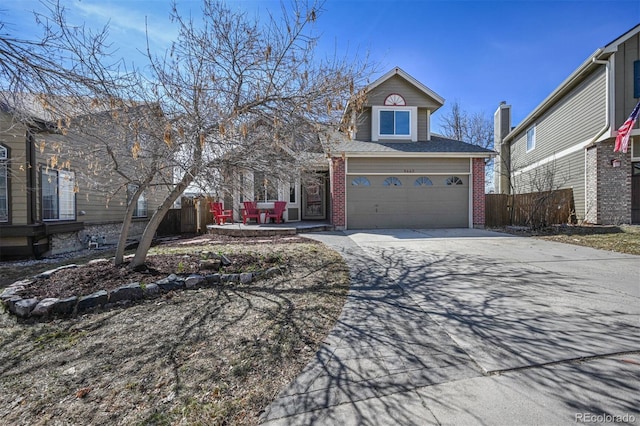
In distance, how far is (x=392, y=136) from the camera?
1298 centimetres

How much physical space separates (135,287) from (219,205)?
7949 mm

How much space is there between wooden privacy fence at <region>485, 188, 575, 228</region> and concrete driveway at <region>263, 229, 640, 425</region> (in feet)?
25.6

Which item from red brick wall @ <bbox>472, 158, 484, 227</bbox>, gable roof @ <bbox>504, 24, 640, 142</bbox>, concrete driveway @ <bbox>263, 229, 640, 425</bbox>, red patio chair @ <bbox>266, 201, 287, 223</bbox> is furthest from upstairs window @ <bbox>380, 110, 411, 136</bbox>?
concrete driveway @ <bbox>263, 229, 640, 425</bbox>

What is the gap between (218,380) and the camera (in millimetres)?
2297

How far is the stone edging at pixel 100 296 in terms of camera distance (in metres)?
3.73

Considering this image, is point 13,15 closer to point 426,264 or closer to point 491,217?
point 426,264

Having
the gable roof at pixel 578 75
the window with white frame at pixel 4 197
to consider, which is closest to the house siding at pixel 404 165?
the gable roof at pixel 578 75

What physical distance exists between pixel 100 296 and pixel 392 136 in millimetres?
11926

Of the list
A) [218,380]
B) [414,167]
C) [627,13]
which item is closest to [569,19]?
[627,13]

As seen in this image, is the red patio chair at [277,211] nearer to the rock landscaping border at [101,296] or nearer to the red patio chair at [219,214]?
the red patio chair at [219,214]

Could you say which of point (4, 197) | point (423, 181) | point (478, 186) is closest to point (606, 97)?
point (478, 186)

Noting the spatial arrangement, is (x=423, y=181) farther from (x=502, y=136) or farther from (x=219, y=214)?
(x=502, y=136)

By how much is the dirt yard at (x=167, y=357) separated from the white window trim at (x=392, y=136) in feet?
32.8

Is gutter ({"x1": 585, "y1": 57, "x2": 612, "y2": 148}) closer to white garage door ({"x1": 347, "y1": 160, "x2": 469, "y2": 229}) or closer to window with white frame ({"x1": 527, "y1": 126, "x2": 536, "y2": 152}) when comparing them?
white garage door ({"x1": 347, "y1": 160, "x2": 469, "y2": 229})
